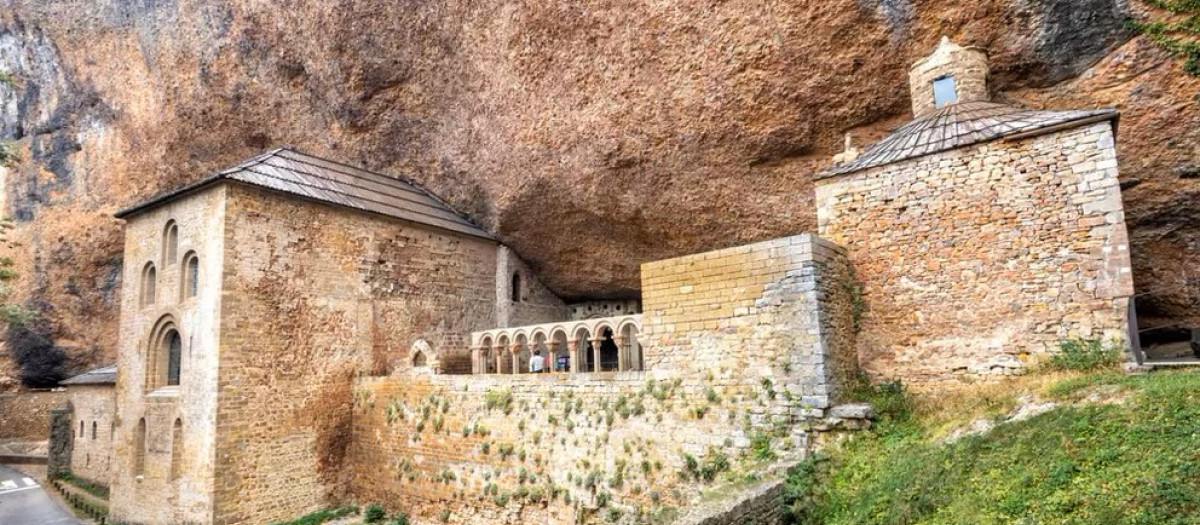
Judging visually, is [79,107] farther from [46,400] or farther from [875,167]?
[875,167]

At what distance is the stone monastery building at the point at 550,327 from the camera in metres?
8.04

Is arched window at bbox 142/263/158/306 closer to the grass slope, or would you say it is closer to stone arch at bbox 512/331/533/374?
stone arch at bbox 512/331/533/374

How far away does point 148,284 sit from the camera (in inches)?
579

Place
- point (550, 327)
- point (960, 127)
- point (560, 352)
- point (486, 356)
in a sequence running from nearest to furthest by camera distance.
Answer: point (960, 127), point (550, 327), point (486, 356), point (560, 352)

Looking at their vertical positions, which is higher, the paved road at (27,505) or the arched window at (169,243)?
the arched window at (169,243)

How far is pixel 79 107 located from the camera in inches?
840

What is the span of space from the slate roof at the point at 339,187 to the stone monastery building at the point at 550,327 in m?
0.09

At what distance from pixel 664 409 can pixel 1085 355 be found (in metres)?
5.06

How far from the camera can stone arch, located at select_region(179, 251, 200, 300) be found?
44.0ft

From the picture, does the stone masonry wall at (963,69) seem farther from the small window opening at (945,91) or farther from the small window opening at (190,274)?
the small window opening at (190,274)

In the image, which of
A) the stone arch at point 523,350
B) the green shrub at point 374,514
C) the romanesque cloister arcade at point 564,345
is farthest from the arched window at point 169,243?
the stone arch at point 523,350

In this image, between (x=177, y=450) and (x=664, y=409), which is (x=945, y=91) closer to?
(x=664, y=409)

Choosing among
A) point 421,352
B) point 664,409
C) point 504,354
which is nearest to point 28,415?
point 421,352

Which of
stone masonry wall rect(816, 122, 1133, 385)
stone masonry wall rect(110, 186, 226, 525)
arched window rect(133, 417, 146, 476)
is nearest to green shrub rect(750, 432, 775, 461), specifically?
stone masonry wall rect(816, 122, 1133, 385)
